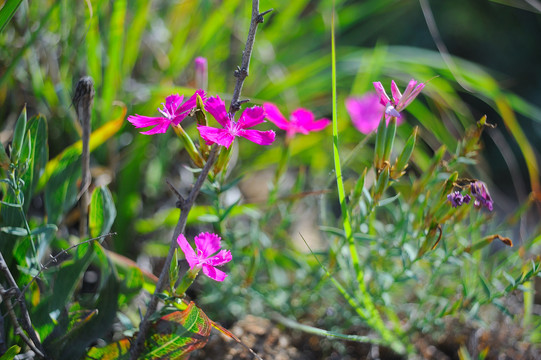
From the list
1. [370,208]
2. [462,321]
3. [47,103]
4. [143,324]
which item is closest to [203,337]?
[143,324]

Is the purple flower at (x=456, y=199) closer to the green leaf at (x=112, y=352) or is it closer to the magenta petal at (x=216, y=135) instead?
the magenta petal at (x=216, y=135)

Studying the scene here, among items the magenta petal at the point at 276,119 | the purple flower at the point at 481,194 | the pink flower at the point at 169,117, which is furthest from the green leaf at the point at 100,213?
the purple flower at the point at 481,194

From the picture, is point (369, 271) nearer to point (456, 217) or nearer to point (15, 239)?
point (456, 217)

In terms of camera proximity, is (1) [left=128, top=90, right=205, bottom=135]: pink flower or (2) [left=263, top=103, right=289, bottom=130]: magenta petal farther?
(2) [left=263, top=103, right=289, bottom=130]: magenta petal

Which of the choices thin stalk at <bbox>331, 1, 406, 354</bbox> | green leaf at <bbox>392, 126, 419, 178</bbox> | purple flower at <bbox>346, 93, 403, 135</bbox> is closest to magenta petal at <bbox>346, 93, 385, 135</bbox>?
purple flower at <bbox>346, 93, 403, 135</bbox>

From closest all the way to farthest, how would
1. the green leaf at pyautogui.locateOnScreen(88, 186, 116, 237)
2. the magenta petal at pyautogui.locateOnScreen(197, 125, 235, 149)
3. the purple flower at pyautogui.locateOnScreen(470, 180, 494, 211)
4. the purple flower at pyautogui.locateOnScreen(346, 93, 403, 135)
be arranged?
1. the magenta petal at pyautogui.locateOnScreen(197, 125, 235, 149)
2. the purple flower at pyautogui.locateOnScreen(470, 180, 494, 211)
3. the green leaf at pyautogui.locateOnScreen(88, 186, 116, 237)
4. the purple flower at pyautogui.locateOnScreen(346, 93, 403, 135)

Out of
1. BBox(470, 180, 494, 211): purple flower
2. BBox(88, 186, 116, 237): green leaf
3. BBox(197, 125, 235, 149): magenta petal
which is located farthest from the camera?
BBox(88, 186, 116, 237): green leaf

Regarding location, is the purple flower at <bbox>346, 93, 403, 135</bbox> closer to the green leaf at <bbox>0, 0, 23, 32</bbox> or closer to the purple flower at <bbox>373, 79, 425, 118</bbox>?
the purple flower at <bbox>373, 79, 425, 118</bbox>
